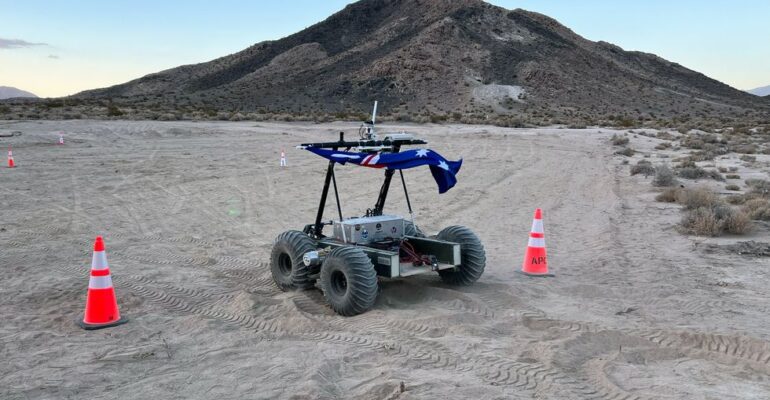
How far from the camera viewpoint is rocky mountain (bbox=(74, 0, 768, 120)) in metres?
73.1

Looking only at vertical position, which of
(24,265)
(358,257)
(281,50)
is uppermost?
(281,50)

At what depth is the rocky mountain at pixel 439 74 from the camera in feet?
240

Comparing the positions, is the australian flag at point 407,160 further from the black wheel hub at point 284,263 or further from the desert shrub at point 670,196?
the desert shrub at point 670,196

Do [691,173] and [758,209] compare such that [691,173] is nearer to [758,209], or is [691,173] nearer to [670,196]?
[670,196]

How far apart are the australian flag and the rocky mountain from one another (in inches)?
2185

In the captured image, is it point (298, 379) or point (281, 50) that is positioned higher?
point (281, 50)

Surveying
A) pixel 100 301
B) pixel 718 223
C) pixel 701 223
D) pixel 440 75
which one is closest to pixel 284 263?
pixel 100 301

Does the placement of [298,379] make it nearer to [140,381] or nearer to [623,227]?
[140,381]

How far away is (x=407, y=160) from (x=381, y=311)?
1.56 metres

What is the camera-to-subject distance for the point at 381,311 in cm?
677

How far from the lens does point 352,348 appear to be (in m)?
5.71

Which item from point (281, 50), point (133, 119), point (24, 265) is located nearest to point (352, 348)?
point (24, 265)

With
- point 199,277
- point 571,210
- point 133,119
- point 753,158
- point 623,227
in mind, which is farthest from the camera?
point 133,119

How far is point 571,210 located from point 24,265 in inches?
396
